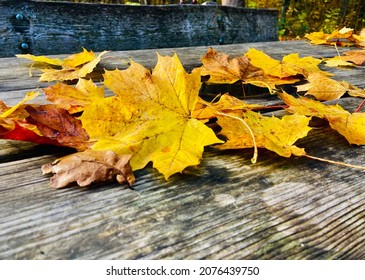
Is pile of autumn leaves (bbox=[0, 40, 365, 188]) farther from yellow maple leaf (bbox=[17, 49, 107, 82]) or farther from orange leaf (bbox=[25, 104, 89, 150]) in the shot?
yellow maple leaf (bbox=[17, 49, 107, 82])

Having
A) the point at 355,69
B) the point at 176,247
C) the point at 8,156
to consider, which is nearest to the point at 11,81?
the point at 8,156

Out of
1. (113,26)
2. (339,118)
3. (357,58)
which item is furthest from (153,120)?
(113,26)

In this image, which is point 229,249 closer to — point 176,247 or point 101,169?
point 176,247

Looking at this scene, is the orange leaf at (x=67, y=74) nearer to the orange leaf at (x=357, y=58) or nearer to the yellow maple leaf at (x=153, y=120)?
the yellow maple leaf at (x=153, y=120)

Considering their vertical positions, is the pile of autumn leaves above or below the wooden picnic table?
above

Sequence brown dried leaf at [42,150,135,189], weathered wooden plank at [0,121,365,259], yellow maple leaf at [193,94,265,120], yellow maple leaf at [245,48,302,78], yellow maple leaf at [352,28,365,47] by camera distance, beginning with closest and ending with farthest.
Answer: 1. weathered wooden plank at [0,121,365,259]
2. brown dried leaf at [42,150,135,189]
3. yellow maple leaf at [193,94,265,120]
4. yellow maple leaf at [245,48,302,78]
5. yellow maple leaf at [352,28,365,47]

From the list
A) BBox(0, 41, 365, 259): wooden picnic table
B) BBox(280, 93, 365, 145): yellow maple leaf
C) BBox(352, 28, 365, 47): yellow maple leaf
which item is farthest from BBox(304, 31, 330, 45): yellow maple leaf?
BBox(0, 41, 365, 259): wooden picnic table
